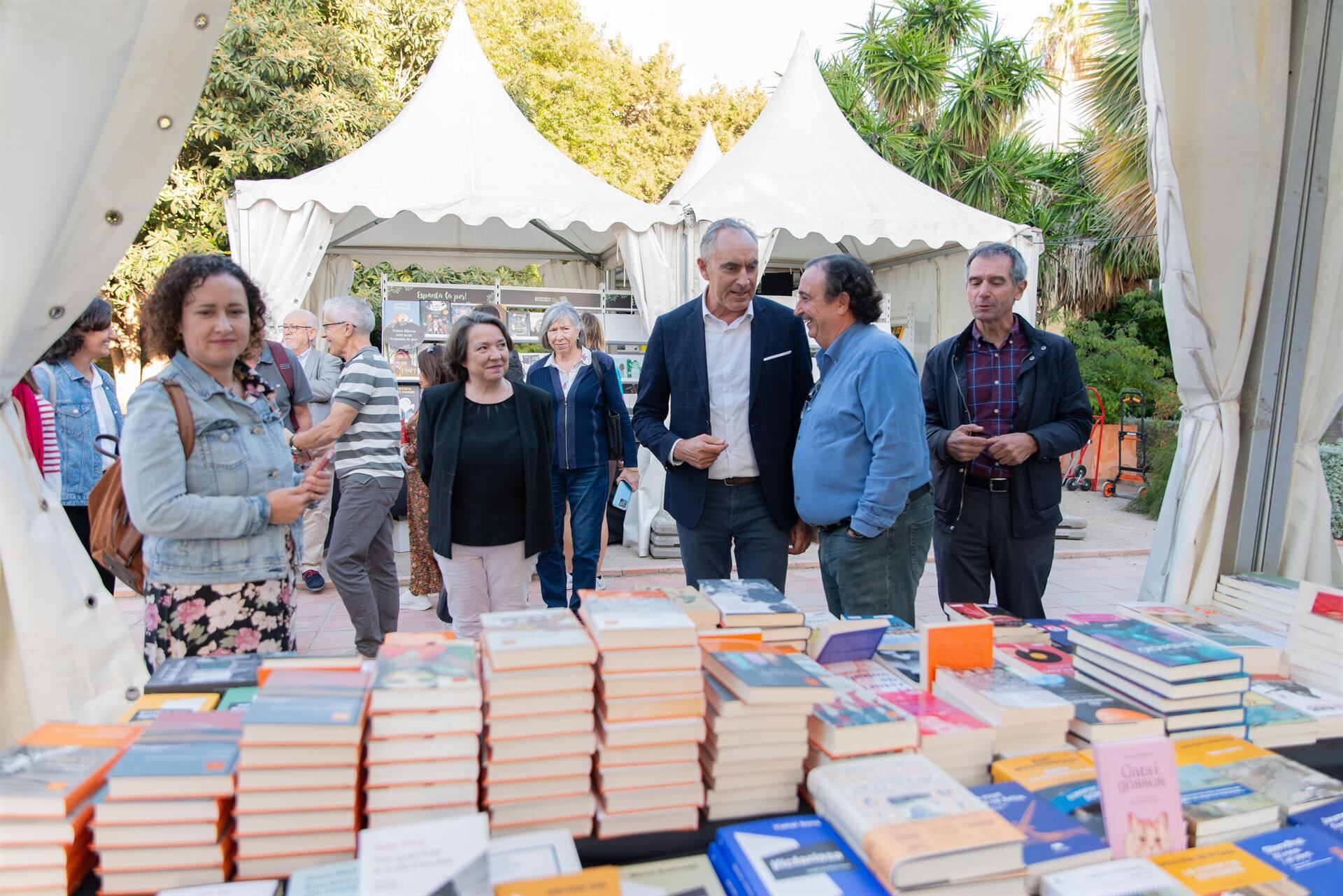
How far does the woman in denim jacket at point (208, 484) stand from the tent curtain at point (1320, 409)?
3063 mm

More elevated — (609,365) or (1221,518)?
(609,365)

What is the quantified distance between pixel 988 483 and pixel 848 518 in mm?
754

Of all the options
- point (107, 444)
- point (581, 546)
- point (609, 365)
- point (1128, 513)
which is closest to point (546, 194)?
point (609, 365)

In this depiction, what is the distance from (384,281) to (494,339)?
444cm

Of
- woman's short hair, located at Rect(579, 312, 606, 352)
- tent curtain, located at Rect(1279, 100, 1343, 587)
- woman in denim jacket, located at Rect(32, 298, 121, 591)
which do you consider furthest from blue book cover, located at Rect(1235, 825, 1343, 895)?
woman in denim jacket, located at Rect(32, 298, 121, 591)

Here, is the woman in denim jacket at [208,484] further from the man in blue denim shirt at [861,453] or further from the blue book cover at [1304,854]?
the blue book cover at [1304,854]

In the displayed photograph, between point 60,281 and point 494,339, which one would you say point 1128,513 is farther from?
point 60,281

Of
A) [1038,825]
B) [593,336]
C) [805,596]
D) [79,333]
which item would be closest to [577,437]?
[593,336]

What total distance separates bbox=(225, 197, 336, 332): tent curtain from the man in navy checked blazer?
4593 millimetres

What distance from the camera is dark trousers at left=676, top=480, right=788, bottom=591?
283cm

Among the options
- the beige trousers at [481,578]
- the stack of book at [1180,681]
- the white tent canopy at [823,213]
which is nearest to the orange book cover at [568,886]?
the stack of book at [1180,681]

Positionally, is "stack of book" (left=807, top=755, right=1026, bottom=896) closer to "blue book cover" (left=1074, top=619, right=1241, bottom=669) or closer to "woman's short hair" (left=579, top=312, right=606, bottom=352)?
"blue book cover" (left=1074, top=619, right=1241, bottom=669)

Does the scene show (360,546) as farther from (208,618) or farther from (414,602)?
(208,618)

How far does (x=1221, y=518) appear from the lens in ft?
8.13
